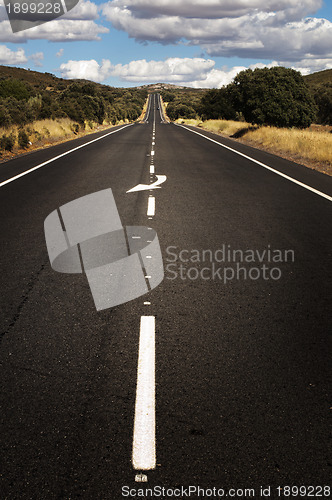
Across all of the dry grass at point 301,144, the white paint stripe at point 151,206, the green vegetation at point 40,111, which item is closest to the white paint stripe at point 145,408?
the white paint stripe at point 151,206

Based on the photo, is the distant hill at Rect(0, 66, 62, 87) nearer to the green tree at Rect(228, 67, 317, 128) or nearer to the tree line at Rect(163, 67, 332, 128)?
the tree line at Rect(163, 67, 332, 128)

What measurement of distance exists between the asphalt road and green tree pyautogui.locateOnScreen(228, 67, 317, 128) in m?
32.9

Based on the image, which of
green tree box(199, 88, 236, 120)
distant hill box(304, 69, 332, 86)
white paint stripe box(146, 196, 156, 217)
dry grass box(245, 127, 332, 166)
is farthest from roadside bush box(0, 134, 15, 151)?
distant hill box(304, 69, 332, 86)

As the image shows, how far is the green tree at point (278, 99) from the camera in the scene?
37.4 m

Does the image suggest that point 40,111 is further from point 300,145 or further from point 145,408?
point 145,408

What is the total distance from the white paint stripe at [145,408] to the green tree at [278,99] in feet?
119

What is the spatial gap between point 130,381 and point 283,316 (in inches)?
71.9

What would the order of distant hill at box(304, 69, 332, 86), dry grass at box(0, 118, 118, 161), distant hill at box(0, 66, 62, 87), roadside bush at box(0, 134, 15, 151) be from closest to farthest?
roadside bush at box(0, 134, 15, 151), dry grass at box(0, 118, 118, 161), distant hill at box(0, 66, 62, 87), distant hill at box(304, 69, 332, 86)

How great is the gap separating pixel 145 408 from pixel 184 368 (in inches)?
21.7

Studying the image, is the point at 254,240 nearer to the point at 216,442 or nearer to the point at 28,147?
the point at 216,442

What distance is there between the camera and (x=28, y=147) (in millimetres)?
20797

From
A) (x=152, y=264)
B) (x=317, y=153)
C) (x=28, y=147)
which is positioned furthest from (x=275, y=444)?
(x=28, y=147)

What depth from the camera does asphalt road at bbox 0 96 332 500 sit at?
8.05ft

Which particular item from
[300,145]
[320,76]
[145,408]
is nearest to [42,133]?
[300,145]
